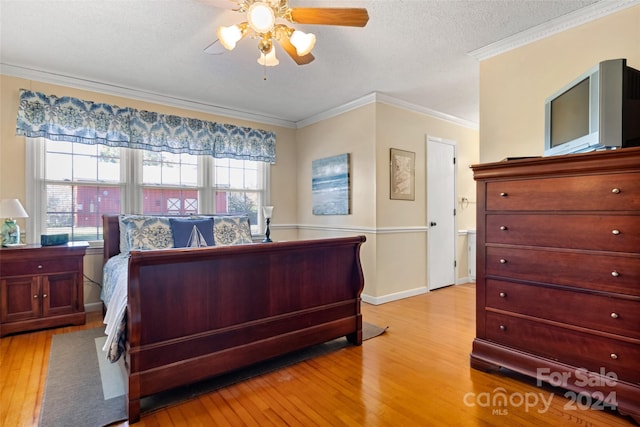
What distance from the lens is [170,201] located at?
4.20m

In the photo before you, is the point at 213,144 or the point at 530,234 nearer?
the point at 530,234

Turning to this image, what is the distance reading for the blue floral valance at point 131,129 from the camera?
3.32 m

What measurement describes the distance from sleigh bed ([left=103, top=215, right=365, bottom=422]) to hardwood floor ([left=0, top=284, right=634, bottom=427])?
18 centimetres

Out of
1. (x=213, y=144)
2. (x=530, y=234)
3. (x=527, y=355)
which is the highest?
(x=213, y=144)

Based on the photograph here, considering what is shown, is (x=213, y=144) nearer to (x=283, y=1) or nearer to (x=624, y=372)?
(x=283, y=1)

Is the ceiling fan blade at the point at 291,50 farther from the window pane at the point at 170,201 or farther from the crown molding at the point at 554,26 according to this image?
the window pane at the point at 170,201

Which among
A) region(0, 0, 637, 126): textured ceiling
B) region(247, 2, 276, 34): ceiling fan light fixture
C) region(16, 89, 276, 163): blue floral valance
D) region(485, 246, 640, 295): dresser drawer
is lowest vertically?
region(485, 246, 640, 295): dresser drawer

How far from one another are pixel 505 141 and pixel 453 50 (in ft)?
3.04

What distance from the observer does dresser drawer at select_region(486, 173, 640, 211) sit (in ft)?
5.71

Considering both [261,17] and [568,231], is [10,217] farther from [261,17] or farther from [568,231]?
[568,231]

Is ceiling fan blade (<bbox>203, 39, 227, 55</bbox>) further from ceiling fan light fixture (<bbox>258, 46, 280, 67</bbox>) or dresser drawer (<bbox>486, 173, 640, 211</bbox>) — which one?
dresser drawer (<bbox>486, 173, 640, 211</bbox>)

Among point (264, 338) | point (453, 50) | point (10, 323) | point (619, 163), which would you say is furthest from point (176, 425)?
point (453, 50)

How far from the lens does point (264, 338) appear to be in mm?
2301

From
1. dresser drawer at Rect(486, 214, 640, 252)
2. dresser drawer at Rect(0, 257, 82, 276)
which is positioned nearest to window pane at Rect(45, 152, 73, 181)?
dresser drawer at Rect(0, 257, 82, 276)
